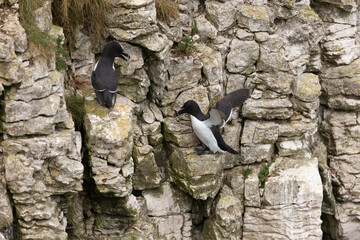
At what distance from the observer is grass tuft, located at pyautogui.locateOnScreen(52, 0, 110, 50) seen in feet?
35.2

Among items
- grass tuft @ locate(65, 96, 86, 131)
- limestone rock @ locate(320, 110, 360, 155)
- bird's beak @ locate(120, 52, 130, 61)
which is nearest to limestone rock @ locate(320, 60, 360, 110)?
limestone rock @ locate(320, 110, 360, 155)

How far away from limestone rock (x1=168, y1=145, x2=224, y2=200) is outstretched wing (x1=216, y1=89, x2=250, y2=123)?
80 cm

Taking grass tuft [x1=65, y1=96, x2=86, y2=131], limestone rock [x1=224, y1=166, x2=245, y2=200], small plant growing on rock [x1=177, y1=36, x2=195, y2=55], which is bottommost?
limestone rock [x1=224, y1=166, x2=245, y2=200]

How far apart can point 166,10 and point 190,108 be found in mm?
1752

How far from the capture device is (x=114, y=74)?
33.6ft

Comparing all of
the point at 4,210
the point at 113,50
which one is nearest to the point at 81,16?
the point at 113,50

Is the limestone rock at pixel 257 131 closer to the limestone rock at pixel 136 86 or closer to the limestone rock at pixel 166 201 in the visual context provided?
the limestone rock at pixel 166 201

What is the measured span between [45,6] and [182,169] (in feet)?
12.7

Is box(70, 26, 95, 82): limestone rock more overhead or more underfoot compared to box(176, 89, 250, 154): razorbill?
more overhead

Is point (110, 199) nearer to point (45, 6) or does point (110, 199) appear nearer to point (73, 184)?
point (73, 184)

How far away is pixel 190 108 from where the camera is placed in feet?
37.5

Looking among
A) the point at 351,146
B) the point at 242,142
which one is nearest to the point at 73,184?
the point at 242,142

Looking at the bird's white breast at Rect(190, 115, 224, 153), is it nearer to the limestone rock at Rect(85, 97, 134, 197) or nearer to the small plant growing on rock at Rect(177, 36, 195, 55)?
the small plant growing on rock at Rect(177, 36, 195, 55)

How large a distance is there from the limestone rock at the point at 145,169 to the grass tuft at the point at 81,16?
6.91ft
